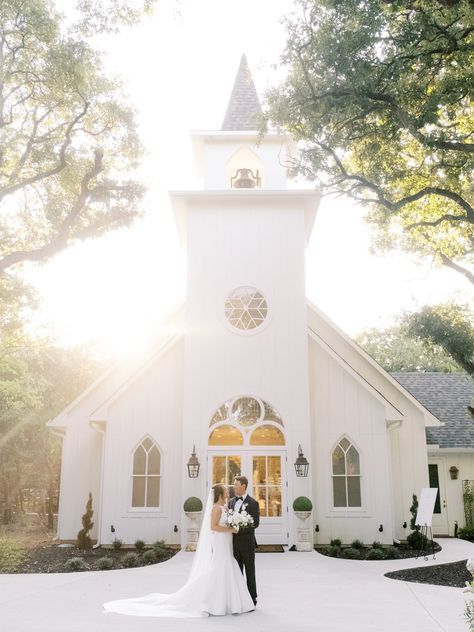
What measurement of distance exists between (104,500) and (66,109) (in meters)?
10.4

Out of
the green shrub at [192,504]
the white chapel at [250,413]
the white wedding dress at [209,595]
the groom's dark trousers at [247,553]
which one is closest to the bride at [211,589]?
the white wedding dress at [209,595]

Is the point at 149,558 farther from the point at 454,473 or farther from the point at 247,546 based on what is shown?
the point at 454,473

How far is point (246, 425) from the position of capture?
1616 cm

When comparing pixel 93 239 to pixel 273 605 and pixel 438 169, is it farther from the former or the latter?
pixel 273 605

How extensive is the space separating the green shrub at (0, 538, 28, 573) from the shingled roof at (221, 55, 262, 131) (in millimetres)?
13429

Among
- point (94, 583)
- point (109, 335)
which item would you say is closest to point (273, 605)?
point (94, 583)

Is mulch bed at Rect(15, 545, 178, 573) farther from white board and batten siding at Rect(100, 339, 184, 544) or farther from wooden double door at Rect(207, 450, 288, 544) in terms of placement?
wooden double door at Rect(207, 450, 288, 544)

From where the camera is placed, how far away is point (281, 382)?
16391mm

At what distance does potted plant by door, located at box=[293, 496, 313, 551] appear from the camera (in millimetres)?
14838

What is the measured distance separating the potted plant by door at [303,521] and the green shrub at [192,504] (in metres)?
2.42

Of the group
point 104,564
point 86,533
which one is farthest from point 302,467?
point 86,533

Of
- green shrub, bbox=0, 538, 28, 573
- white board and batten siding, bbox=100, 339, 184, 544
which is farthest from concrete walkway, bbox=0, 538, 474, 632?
white board and batten siding, bbox=100, 339, 184, 544

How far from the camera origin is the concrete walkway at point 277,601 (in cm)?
736

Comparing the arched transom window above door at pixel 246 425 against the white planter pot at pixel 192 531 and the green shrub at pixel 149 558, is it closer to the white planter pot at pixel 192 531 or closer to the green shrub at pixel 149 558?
the white planter pot at pixel 192 531
